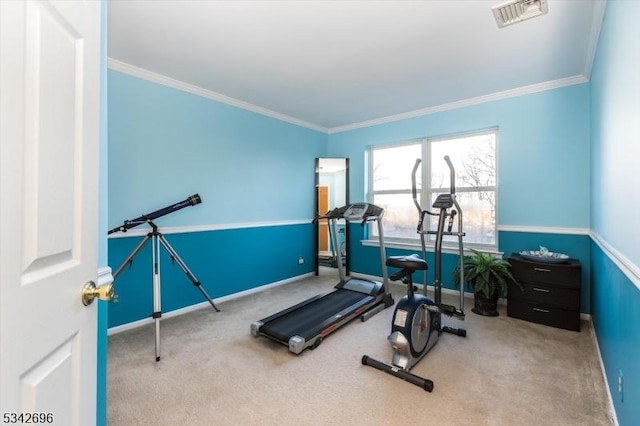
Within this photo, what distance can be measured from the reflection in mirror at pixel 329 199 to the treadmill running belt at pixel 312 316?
155 cm

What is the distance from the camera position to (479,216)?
13.0 ft

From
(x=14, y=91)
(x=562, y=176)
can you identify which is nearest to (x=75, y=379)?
(x=14, y=91)

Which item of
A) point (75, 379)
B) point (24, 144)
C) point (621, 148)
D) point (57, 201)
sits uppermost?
point (621, 148)

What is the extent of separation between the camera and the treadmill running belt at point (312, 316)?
261 centimetres

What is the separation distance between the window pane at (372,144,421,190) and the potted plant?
5.38 ft

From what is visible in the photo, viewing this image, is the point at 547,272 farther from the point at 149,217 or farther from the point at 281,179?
the point at 149,217

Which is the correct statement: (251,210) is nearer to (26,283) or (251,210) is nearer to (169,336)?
(169,336)

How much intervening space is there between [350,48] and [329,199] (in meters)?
3.08

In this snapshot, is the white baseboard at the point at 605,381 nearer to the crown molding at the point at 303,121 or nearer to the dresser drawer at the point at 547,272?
the dresser drawer at the point at 547,272

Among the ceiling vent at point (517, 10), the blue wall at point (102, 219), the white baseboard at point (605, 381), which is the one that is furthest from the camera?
the ceiling vent at point (517, 10)

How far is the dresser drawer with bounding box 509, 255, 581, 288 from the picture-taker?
286 centimetres

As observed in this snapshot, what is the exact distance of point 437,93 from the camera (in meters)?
3.69

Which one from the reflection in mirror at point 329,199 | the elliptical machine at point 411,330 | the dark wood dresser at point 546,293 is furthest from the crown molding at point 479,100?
the elliptical machine at point 411,330

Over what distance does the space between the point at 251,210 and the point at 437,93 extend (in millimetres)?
2906
